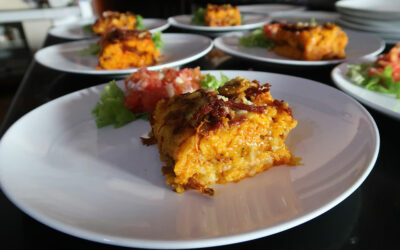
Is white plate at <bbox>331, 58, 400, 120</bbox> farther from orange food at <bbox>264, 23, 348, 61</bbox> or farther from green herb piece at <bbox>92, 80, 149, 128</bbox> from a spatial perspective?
green herb piece at <bbox>92, 80, 149, 128</bbox>

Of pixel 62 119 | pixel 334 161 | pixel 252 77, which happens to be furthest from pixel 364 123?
pixel 62 119

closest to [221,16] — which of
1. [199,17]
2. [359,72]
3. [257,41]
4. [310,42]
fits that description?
[199,17]

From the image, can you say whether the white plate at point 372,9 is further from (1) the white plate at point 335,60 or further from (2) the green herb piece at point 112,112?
(2) the green herb piece at point 112,112

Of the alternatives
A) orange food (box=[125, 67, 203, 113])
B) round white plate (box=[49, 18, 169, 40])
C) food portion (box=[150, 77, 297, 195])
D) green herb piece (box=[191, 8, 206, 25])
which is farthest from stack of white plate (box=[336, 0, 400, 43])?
food portion (box=[150, 77, 297, 195])

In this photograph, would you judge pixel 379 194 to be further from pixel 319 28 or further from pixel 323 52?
pixel 319 28

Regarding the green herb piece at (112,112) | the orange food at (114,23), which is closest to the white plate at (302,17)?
the orange food at (114,23)

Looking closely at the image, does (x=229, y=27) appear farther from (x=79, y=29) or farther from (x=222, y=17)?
(x=79, y=29)

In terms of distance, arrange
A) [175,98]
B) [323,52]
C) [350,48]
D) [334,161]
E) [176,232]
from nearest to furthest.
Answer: [176,232]
[334,161]
[175,98]
[323,52]
[350,48]
